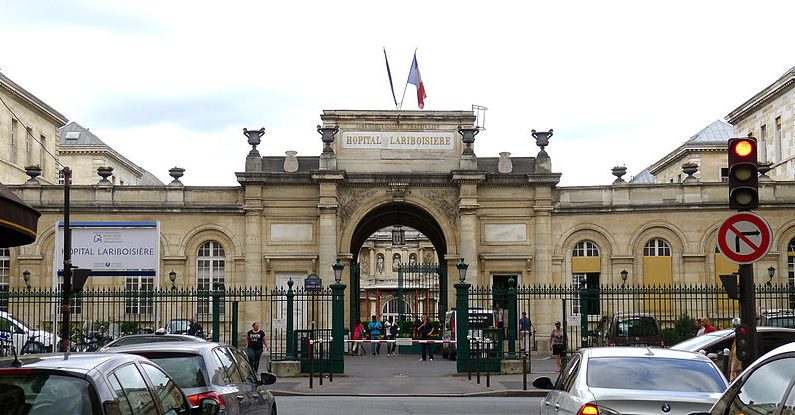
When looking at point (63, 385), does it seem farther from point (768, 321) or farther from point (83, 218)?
point (83, 218)

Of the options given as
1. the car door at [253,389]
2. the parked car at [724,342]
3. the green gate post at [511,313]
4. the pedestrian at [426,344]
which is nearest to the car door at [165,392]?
the car door at [253,389]

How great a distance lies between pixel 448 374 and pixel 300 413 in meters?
12.0

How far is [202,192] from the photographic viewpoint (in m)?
43.4

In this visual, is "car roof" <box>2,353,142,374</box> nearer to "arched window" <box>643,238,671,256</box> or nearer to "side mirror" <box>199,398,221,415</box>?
"side mirror" <box>199,398,221,415</box>

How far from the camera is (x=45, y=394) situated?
6934mm

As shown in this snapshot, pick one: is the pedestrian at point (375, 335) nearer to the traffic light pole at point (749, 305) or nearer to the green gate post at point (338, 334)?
the green gate post at point (338, 334)

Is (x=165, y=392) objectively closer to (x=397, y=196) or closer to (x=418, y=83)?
(x=397, y=196)

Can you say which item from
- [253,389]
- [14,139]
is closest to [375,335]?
[14,139]

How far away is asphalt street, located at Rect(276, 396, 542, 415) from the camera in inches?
767

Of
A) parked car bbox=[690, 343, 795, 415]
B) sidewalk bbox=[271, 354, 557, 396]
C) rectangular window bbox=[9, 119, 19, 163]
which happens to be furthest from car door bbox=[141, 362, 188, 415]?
rectangular window bbox=[9, 119, 19, 163]

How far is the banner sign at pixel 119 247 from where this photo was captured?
119 ft

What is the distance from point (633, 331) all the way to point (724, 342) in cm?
1143

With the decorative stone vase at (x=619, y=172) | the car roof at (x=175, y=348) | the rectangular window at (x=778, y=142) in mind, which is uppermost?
the rectangular window at (x=778, y=142)

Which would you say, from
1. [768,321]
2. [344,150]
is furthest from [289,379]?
[344,150]
